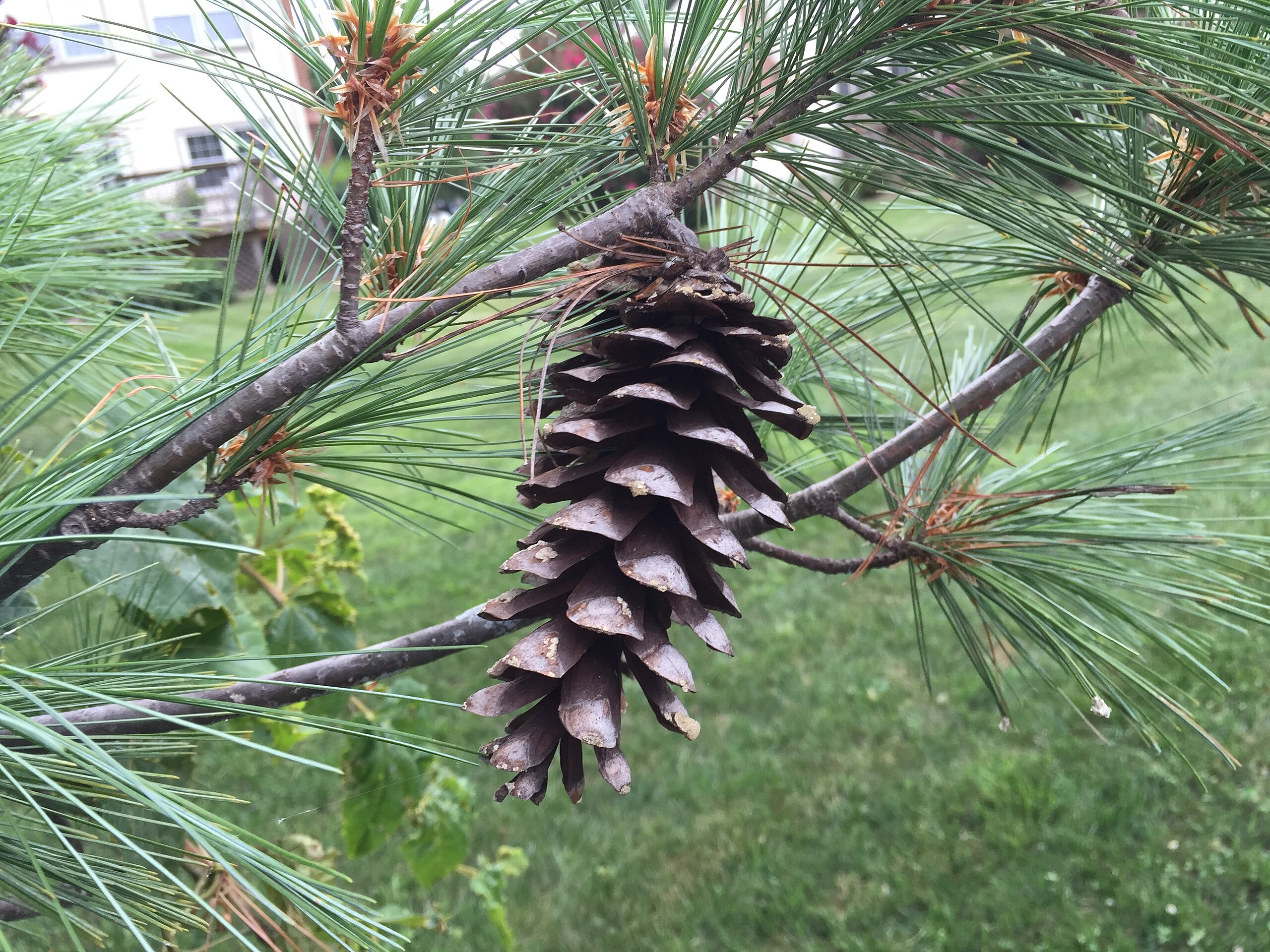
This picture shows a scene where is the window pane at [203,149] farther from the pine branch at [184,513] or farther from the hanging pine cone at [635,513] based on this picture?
the hanging pine cone at [635,513]

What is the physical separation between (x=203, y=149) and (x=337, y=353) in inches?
414

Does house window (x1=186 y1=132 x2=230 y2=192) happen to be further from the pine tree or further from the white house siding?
the pine tree

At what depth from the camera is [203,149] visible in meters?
9.42

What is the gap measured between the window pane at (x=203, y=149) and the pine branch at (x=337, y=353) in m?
9.60

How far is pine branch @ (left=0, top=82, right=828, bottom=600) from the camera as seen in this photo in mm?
543

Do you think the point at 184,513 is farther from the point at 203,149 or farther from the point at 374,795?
the point at 203,149

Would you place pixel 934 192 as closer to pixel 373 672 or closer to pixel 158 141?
pixel 373 672

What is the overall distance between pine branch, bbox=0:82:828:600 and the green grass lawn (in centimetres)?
104

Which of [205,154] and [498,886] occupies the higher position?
[205,154]

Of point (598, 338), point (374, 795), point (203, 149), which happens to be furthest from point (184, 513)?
point (203, 149)

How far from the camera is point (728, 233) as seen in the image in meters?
1.09

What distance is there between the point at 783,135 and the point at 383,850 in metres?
2.07

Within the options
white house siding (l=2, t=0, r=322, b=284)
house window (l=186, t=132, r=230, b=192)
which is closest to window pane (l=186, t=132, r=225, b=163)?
house window (l=186, t=132, r=230, b=192)

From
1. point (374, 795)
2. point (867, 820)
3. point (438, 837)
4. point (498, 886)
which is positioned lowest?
point (867, 820)
